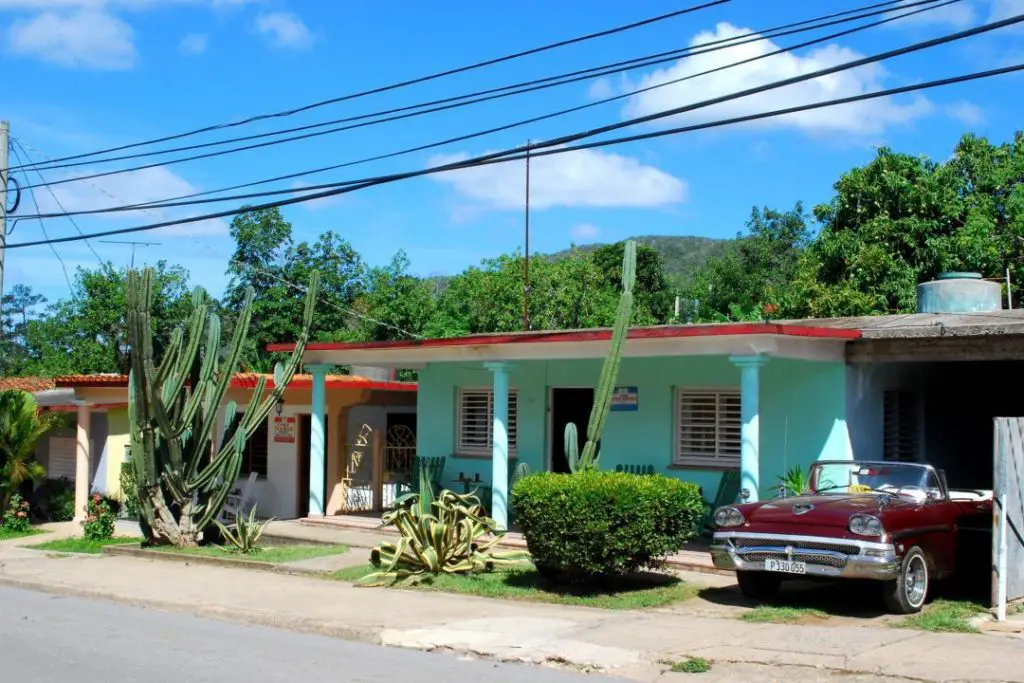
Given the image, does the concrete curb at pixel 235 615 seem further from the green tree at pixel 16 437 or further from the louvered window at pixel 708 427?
the louvered window at pixel 708 427

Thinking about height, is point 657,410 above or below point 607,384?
below

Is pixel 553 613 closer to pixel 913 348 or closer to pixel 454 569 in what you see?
pixel 454 569

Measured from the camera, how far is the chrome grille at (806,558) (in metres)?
9.88

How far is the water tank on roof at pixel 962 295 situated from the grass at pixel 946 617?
6.78 metres

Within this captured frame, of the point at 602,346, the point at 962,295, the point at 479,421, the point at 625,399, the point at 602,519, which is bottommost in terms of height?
the point at 602,519

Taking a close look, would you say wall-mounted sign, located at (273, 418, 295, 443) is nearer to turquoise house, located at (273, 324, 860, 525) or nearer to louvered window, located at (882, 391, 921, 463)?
turquoise house, located at (273, 324, 860, 525)

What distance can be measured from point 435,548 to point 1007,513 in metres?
6.15

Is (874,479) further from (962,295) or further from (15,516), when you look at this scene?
(15,516)

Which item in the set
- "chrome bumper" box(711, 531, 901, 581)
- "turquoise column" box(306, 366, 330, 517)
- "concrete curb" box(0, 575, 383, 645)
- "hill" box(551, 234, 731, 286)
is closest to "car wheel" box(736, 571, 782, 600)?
"chrome bumper" box(711, 531, 901, 581)

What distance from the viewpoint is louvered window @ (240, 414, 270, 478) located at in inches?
830

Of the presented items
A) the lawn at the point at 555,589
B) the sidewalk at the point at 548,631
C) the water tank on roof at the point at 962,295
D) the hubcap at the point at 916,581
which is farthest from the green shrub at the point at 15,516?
the water tank on roof at the point at 962,295

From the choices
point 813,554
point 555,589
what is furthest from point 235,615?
point 813,554

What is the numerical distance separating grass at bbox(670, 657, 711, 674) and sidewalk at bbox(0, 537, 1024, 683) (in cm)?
17

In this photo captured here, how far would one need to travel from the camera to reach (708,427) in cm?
1577
